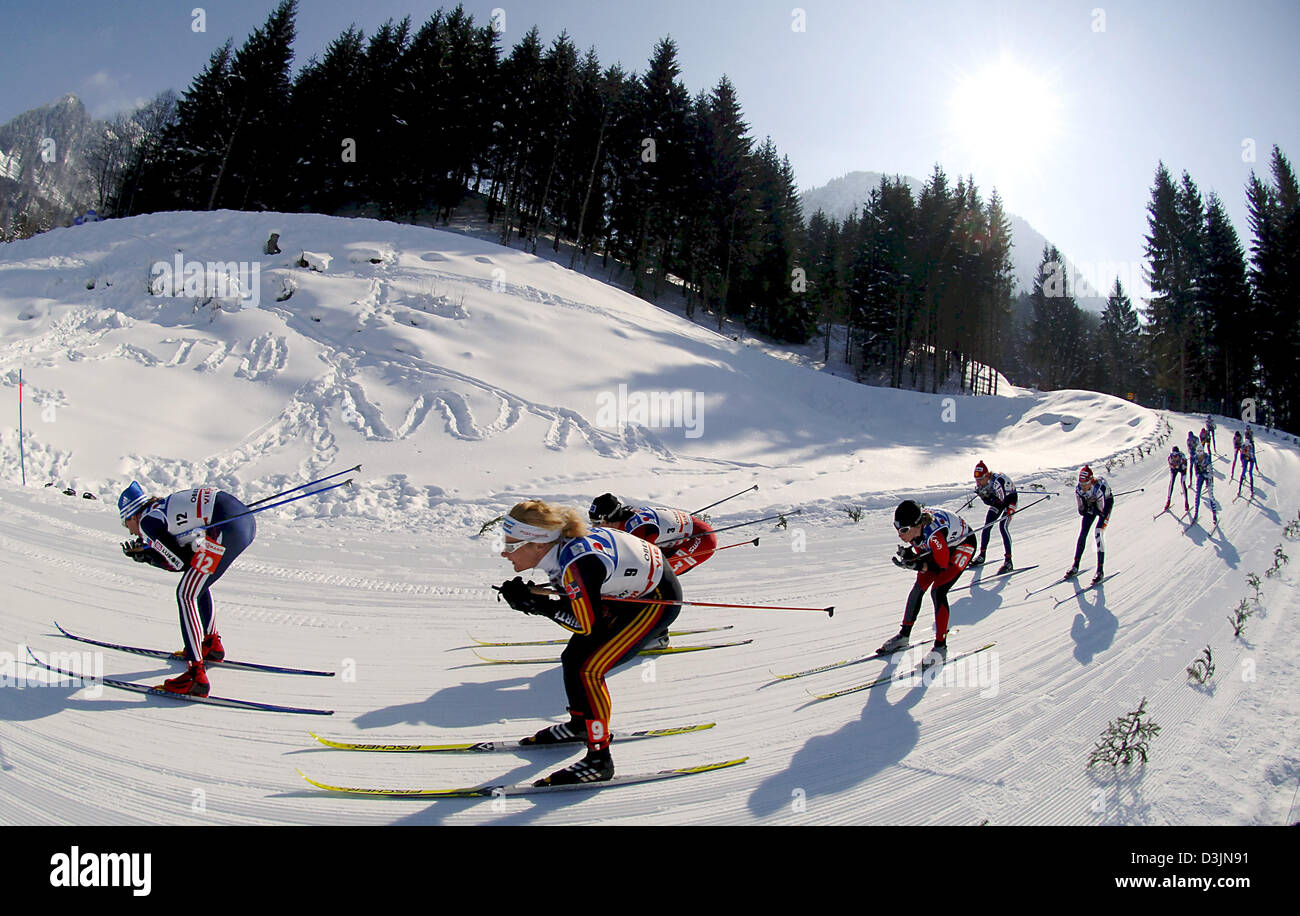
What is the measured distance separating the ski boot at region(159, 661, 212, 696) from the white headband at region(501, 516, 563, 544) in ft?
9.99

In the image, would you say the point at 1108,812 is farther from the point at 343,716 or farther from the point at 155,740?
the point at 155,740

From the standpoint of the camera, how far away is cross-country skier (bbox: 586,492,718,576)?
5.82 meters

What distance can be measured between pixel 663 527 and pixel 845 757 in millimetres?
2614

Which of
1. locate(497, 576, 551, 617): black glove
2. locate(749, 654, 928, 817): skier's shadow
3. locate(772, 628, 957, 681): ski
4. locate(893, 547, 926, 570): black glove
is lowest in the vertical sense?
locate(749, 654, 928, 817): skier's shadow

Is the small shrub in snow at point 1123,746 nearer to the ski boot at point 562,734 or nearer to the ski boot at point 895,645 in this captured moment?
the ski boot at point 895,645

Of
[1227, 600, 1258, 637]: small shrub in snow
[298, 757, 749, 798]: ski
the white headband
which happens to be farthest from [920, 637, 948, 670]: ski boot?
the white headband

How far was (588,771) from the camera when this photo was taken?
143 inches

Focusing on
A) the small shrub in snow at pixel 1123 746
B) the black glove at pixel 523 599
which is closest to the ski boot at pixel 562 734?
the black glove at pixel 523 599

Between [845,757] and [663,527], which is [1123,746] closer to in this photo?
[845,757]

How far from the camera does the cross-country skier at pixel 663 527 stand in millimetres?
5824

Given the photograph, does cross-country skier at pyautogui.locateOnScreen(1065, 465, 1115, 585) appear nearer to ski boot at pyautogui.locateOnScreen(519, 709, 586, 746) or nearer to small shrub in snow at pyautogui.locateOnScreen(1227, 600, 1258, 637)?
small shrub in snow at pyautogui.locateOnScreen(1227, 600, 1258, 637)

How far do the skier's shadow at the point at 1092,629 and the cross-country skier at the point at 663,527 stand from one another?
3.99 meters
